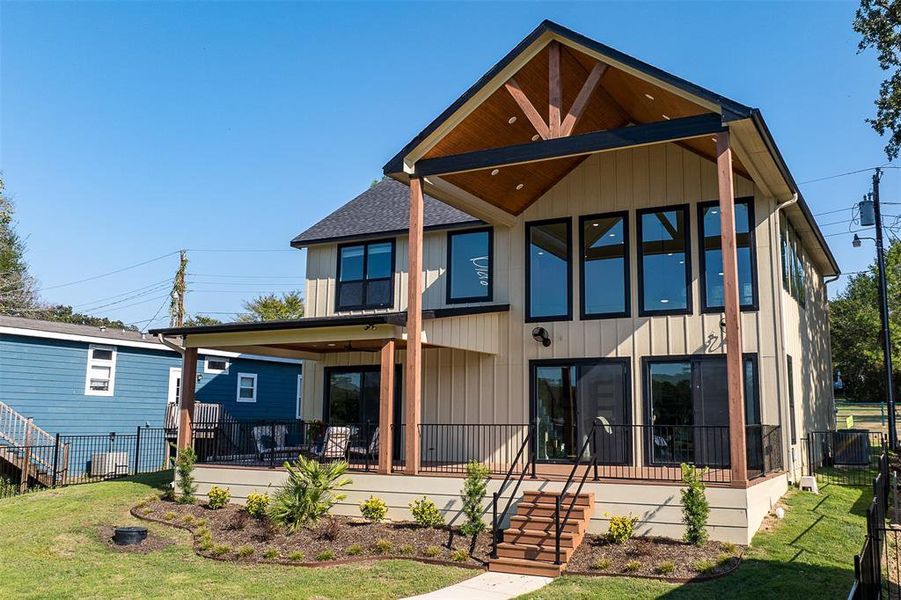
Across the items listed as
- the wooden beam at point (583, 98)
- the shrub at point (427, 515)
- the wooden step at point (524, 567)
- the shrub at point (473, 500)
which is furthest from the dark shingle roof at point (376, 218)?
the wooden step at point (524, 567)

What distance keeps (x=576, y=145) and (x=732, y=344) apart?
391 cm

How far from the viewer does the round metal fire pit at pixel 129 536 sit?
416 inches

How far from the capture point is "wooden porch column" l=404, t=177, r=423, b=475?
39.5ft

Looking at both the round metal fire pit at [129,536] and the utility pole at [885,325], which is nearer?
the round metal fire pit at [129,536]

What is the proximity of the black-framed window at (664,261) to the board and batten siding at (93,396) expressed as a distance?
13844mm

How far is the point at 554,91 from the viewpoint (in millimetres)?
11734

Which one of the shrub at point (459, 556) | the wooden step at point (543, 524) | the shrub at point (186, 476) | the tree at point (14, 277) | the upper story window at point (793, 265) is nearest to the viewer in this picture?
the shrub at point (459, 556)

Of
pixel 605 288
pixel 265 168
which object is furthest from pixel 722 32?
pixel 265 168

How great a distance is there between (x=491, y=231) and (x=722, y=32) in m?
6.70

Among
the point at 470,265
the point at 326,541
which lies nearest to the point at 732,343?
the point at 326,541

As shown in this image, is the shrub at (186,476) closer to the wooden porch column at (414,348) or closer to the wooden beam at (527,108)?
the wooden porch column at (414,348)

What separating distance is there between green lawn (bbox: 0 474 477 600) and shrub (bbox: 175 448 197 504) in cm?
163

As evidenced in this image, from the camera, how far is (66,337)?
61.8ft

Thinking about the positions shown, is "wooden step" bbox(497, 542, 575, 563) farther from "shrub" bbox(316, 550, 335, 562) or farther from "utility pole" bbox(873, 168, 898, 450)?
"utility pole" bbox(873, 168, 898, 450)
